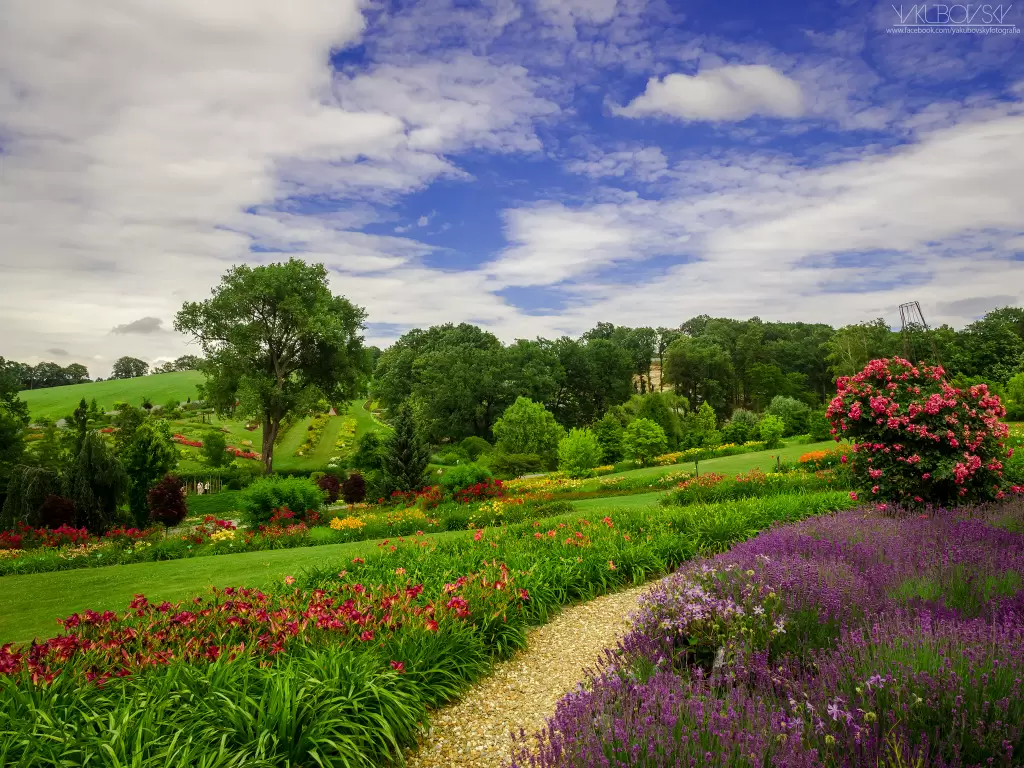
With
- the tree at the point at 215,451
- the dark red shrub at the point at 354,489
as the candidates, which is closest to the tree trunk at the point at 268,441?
the tree at the point at 215,451

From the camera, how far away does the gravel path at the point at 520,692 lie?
3.80 meters

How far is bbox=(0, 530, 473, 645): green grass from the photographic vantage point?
23.4ft

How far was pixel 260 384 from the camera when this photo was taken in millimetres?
26797

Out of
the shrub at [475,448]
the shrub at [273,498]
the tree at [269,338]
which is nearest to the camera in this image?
the shrub at [273,498]

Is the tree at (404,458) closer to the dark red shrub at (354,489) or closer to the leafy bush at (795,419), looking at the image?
the dark red shrub at (354,489)

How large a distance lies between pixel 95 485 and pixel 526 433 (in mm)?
20950

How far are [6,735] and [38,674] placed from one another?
29.2 inches

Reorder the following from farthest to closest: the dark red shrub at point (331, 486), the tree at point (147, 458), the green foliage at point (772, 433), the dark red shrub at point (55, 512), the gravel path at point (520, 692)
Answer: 1. the green foliage at point (772, 433)
2. the dark red shrub at point (331, 486)
3. the tree at point (147, 458)
4. the dark red shrub at point (55, 512)
5. the gravel path at point (520, 692)

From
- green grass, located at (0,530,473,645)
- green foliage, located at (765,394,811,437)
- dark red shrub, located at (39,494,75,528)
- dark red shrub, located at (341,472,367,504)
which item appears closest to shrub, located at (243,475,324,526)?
dark red shrub, located at (341,472,367,504)

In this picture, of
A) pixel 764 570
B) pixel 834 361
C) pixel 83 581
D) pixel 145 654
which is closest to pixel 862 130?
pixel 764 570

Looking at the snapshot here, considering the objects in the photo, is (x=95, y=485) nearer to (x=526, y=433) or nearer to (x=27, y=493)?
(x=27, y=493)

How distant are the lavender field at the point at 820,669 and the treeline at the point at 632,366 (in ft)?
109

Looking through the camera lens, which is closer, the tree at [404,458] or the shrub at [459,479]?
the shrub at [459,479]

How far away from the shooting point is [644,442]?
94.4 feet
